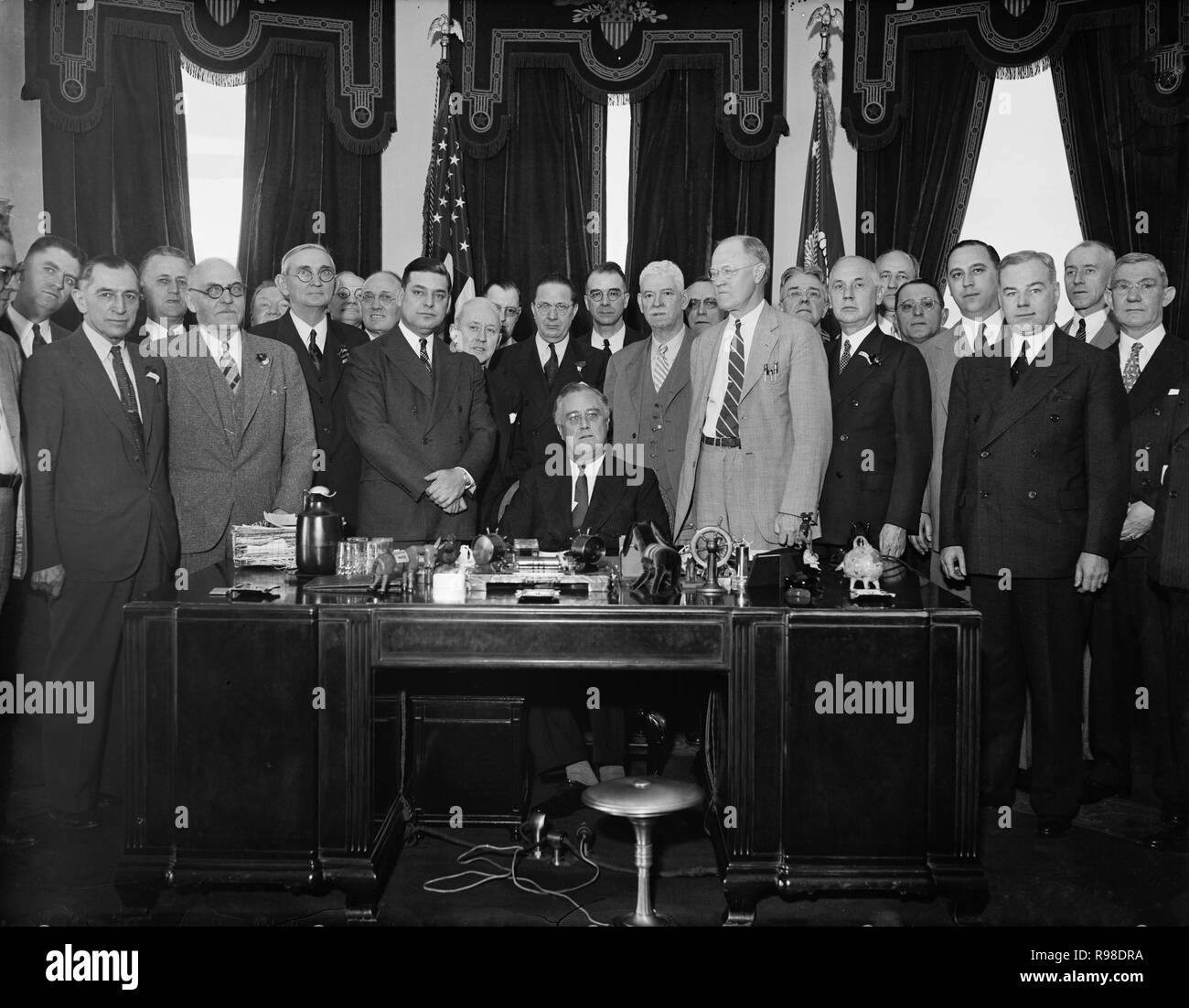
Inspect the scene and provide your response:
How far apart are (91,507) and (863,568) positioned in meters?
2.61

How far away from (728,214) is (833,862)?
16.3 feet

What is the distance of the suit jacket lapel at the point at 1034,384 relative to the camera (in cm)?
384

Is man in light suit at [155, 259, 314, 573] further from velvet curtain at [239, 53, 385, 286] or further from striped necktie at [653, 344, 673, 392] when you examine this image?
velvet curtain at [239, 53, 385, 286]

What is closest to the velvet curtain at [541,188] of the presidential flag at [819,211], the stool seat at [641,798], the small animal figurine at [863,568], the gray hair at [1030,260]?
the presidential flag at [819,211]

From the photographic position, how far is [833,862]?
9.88 feet

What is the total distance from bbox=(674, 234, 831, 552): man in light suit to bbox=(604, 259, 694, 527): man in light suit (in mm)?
640

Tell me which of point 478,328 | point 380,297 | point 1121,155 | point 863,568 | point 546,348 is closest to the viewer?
point 863,568

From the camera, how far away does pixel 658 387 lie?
4.96 meters

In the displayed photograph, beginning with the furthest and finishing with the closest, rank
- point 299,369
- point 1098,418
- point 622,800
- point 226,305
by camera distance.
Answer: point 226,305
point 299,369
point 1098,418
point 622,800

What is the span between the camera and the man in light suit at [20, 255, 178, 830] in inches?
151

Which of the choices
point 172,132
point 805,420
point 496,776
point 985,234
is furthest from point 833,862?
point 172,132

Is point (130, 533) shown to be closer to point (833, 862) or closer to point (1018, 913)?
point (833, 862)

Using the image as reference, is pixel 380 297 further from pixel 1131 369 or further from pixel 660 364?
pixel 1131 369

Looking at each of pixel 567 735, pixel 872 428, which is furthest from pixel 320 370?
pixel 872 428
